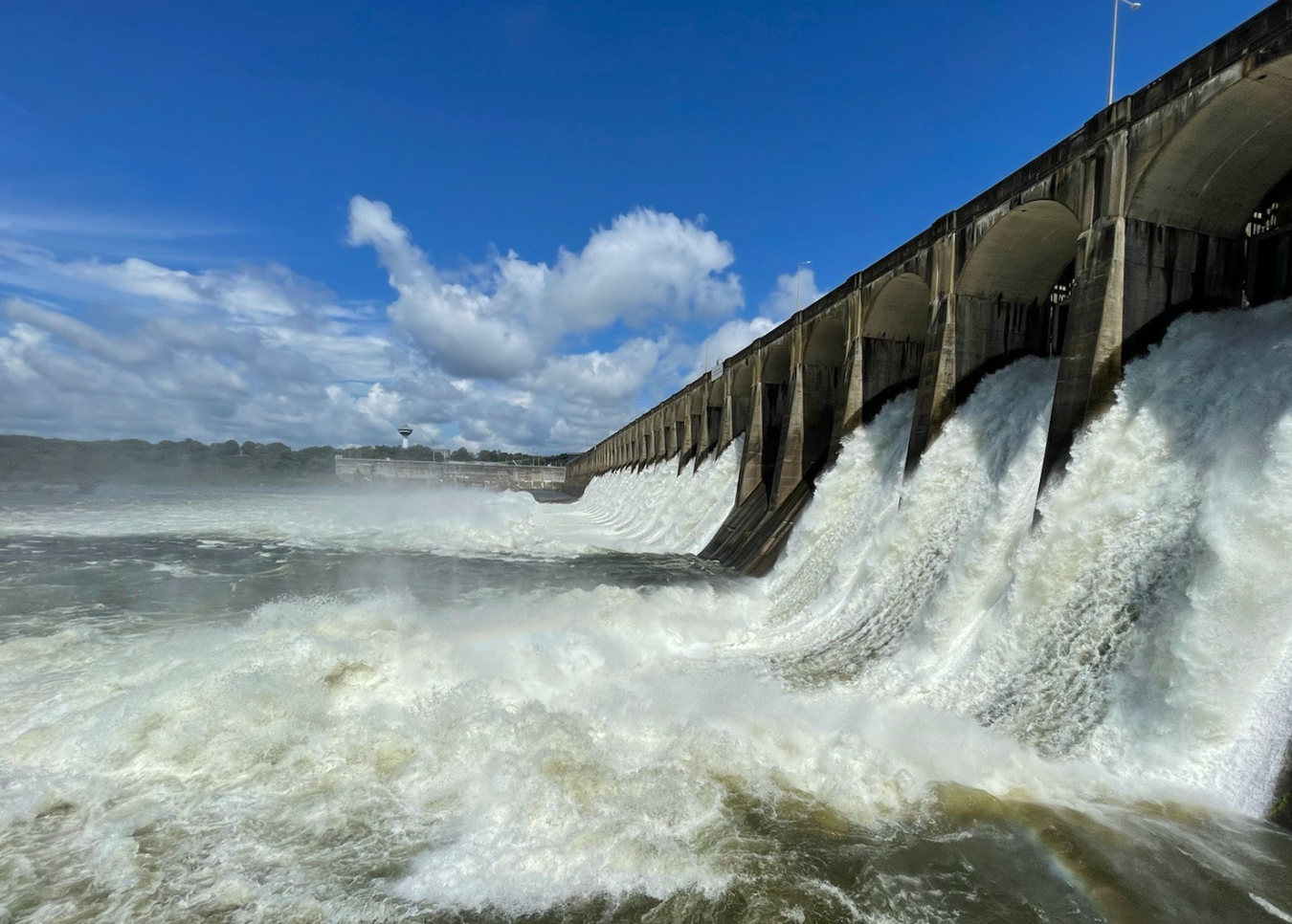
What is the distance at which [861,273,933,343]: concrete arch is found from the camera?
16.9m

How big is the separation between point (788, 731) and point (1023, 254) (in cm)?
1177

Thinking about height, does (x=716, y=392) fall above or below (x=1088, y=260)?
above

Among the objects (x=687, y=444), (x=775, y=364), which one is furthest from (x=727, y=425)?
(x=687, y=444)

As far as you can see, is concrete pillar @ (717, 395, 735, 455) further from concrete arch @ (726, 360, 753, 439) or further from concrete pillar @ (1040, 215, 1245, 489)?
concrete pillar @ (1040, 215, 1245, 489)

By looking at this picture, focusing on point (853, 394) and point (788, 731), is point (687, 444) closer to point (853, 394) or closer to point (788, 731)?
point (853, 394)

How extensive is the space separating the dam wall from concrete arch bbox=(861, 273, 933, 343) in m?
98.4

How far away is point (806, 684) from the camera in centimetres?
910

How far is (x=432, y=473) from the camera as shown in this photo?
379ft

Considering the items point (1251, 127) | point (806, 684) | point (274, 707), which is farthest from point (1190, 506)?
point (274, 707)

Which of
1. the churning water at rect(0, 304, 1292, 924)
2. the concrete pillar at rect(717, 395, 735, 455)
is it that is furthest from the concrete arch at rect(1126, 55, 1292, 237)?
the concrete pillar at rect(717, 395, 735, 455)

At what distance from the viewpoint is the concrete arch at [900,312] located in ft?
55.3

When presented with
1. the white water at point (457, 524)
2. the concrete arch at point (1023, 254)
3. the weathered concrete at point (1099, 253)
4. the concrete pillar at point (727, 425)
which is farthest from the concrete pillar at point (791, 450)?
the concrete arch at point (1023, 254)

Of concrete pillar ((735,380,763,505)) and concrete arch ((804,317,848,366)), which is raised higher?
concrete arch ((804,317,848,366))

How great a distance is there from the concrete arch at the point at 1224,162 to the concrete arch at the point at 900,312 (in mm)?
6527
